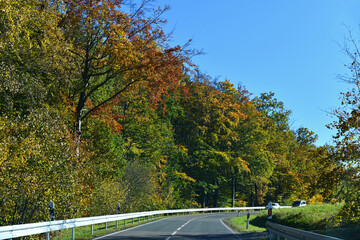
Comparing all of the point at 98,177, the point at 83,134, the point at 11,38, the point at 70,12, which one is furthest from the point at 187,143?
the point at 11,38

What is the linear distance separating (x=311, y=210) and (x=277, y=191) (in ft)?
127

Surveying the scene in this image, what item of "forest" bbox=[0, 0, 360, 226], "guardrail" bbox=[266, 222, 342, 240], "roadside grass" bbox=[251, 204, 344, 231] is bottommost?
"roadside grass" bbox=[251, 204, 344, 231]

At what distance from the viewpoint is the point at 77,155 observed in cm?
1680

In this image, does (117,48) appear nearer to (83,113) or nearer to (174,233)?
(83,113)

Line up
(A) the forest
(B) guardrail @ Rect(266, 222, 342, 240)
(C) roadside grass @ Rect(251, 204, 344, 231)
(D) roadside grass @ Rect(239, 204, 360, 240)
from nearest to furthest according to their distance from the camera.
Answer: (B) guardrail @ Rect(266, 222, 342, 240)
(A) the forest
(D) roadside grass @ Rect(239, 204, 360, 240)
(C) roadside grass @ Rect(251, 204, 344, 231)

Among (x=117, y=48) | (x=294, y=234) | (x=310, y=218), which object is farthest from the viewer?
(x=310, y=218)

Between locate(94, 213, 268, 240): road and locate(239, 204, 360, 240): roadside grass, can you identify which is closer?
locate(94, 213, 268, 240): road

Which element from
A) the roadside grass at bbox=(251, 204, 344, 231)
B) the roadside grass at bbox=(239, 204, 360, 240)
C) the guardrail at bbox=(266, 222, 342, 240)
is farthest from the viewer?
the roadside grass at bbox=(251, 204, 344, 231)

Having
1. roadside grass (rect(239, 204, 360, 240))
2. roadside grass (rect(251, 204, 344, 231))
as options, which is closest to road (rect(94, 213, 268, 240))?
roadside grass (rect(239, 204, 360, 240))

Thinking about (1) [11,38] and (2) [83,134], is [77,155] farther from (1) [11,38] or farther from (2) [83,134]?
(2) [83,134]

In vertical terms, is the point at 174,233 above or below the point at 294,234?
below

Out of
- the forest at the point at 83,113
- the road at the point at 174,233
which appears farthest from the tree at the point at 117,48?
the road at the point at 174,233

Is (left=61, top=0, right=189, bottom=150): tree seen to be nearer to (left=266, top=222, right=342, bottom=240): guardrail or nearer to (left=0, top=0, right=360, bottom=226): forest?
(left=0, top=0, right=360, bottom=226): forest

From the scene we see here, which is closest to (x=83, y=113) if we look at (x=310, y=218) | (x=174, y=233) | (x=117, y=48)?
(x=117, y=48)
